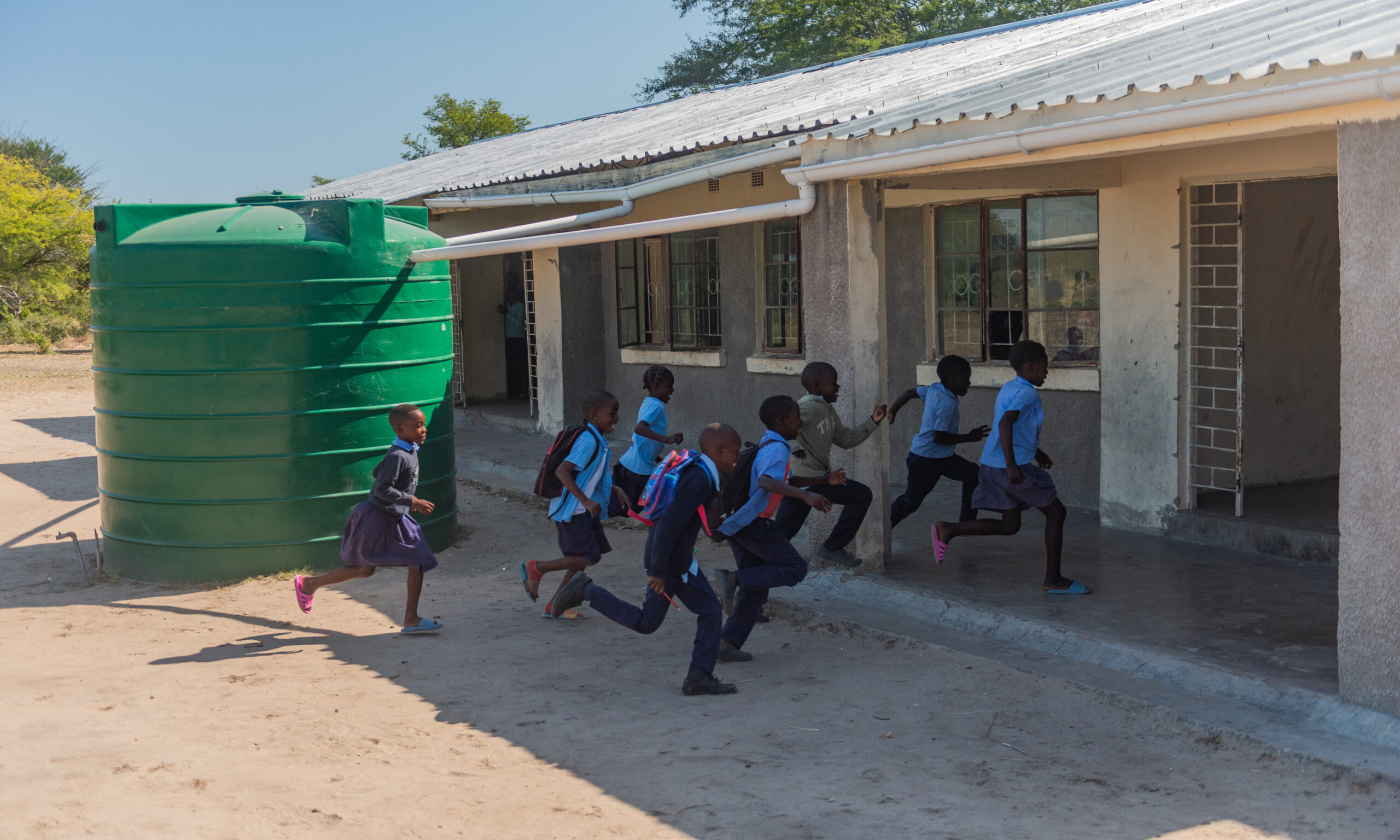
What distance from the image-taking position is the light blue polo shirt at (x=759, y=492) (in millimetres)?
5570

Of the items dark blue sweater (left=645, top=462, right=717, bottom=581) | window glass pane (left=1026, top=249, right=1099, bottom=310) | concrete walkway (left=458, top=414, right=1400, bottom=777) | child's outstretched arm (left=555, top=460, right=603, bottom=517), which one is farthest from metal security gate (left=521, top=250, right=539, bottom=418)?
dark blue sweater (left=645, top=462, right=717, bottom=581)

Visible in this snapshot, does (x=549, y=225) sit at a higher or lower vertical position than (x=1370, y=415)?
higher

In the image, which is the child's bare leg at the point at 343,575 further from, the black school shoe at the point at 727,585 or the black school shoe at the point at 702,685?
the black school shoe at the point at 702,685

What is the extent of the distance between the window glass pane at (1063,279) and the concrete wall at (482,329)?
890cm

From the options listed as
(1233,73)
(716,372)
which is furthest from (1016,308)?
(1233,73)

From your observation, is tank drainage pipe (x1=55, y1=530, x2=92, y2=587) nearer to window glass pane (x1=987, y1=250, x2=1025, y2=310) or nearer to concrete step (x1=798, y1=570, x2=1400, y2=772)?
concrete step (x1=798, y1=570, x2=1400, y2=772)

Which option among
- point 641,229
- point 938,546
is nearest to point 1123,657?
point 938,546

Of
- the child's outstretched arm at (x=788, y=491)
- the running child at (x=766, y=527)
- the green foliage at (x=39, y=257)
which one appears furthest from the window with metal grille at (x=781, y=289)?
the green foliage at (x=39, y=257)

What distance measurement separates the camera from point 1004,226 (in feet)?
30.1

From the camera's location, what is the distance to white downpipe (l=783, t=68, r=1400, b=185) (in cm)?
423

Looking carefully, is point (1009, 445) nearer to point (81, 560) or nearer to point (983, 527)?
point (983, 527)

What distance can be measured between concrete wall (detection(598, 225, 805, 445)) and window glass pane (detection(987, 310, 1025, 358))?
194 cm

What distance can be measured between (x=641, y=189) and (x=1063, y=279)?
3.20 metres

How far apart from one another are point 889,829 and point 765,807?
0.45 m
